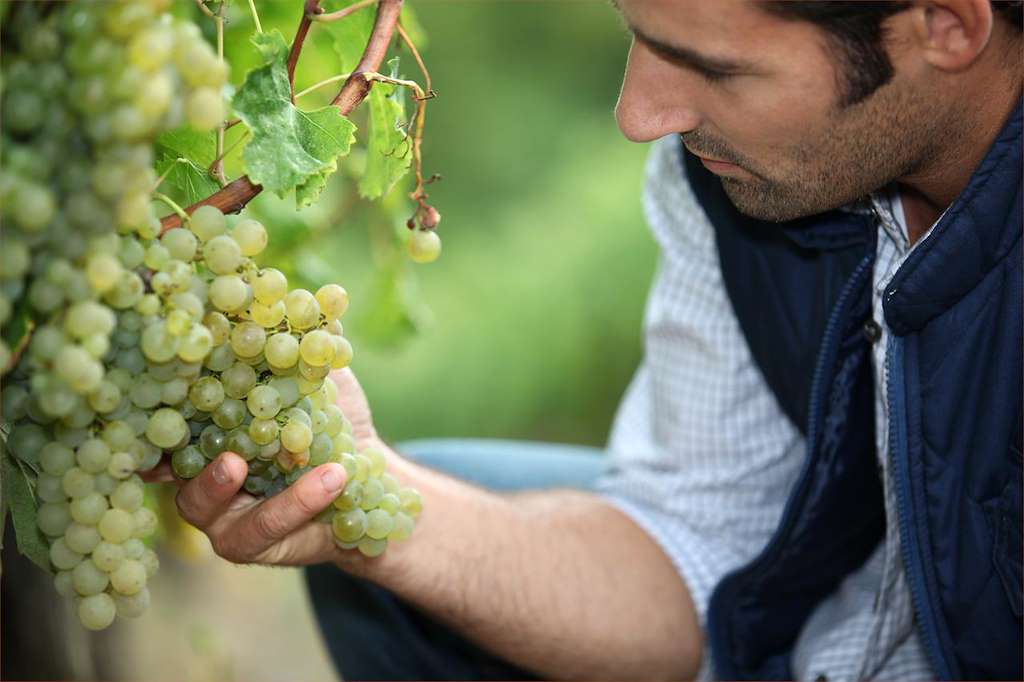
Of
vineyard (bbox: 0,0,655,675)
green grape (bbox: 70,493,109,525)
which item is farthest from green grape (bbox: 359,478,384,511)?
green grape (bbox: 70,493,109,525)

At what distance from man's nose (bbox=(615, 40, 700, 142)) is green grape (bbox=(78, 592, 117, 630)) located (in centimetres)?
53

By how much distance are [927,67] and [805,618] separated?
0.74 m

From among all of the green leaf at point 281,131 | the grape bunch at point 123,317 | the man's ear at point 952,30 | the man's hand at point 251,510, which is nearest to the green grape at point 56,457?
the grape bunch at point 123,317

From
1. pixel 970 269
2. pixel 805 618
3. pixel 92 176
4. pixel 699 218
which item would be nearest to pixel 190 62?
pixel 92 176

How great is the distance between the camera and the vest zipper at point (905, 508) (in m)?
1.09

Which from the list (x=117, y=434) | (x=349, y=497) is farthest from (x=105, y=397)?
(x=349, y=497)

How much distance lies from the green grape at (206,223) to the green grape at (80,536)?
0.21 m

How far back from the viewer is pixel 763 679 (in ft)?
4.48

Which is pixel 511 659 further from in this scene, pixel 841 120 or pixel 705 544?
pixel 841 120

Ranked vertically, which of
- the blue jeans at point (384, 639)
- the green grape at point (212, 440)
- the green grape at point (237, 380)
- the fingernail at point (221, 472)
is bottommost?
the blue jeans at point (384, 639)

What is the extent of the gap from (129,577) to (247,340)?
0.59 ft

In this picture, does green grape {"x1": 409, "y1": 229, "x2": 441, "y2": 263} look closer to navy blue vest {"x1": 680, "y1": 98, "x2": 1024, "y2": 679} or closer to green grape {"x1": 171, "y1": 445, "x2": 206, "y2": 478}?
green grape {"x1": 171, "y1": 445, "x2": 206, "y2": 478}

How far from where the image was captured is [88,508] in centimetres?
73

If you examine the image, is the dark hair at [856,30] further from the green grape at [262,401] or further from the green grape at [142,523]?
the green grape at [142,523]
